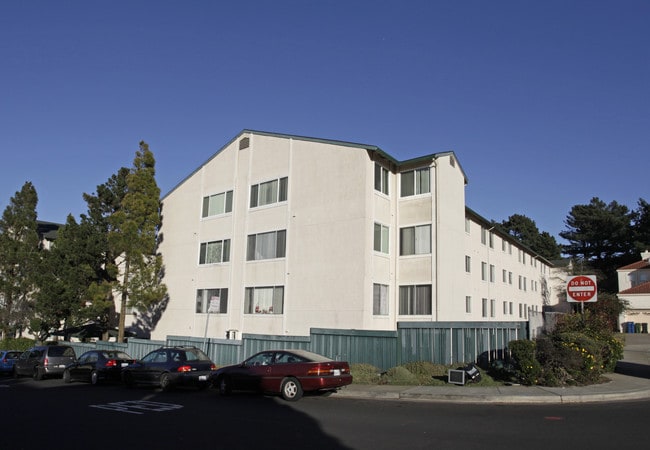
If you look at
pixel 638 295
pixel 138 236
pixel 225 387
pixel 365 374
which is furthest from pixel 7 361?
pixel 638 295

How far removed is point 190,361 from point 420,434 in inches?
422

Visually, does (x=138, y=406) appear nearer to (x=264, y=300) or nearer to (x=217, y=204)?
(x=264, y=300)

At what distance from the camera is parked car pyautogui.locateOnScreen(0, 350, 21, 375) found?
88.7 ft

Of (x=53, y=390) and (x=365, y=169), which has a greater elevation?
(x=365, y=169)

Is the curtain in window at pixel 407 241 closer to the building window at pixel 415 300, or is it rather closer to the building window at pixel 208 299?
the building window at pixel 415 300

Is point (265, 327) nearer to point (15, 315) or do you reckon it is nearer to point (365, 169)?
point (365, 169)

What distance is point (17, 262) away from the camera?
3722 cm

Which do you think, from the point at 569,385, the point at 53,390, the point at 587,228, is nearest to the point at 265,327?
the point at 53,390

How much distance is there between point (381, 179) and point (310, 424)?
1734cm

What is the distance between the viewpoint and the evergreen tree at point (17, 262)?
3647 cm

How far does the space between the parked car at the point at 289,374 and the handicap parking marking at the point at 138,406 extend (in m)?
2.29

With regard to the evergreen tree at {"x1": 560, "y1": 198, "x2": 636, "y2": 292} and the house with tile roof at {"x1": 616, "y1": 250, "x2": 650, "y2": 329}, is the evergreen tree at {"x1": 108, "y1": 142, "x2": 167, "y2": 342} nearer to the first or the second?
the house with tile roof at {"x1": 616, "y1": 250, "x2": 650, "y2": 329}

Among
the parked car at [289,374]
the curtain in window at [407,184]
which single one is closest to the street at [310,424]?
the parked car at [289,374]

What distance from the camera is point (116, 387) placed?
20109 millimetres
